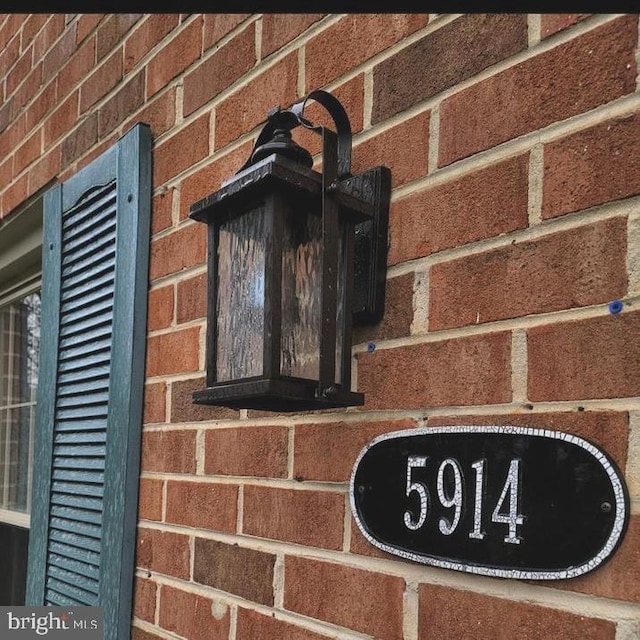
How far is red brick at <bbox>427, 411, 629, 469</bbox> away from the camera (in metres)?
0.79

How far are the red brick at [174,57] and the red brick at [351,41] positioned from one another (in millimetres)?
387

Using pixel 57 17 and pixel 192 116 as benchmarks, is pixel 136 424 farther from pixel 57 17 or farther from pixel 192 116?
pixel 57 17

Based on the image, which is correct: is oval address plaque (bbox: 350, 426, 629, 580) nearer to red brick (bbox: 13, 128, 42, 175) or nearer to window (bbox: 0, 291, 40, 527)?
red brick (bbox: 13, 128, 42, 175)

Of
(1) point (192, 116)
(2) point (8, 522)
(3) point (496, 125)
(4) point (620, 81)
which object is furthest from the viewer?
(2) point (8, 522)

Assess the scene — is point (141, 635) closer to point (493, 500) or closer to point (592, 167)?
point (493, 500)

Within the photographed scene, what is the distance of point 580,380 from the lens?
2.74 ft

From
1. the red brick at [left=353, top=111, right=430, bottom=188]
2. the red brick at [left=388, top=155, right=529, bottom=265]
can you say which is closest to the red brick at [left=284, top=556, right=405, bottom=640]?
the red brick at [left=388, top=155, right=529, bottom=265]

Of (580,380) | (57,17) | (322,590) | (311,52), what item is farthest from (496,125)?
(57,17)

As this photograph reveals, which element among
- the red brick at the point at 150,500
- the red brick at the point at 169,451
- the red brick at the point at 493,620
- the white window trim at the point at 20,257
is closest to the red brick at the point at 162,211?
the red brick at the point at 169,451

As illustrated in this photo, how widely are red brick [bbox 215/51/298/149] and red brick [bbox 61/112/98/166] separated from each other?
607 mm

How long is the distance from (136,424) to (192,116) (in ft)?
2.18

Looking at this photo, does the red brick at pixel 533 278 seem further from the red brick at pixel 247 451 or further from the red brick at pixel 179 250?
the red brick at pixel 179 250

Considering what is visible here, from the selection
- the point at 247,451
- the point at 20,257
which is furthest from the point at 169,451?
the point at 20,257

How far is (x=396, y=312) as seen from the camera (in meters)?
1.08
